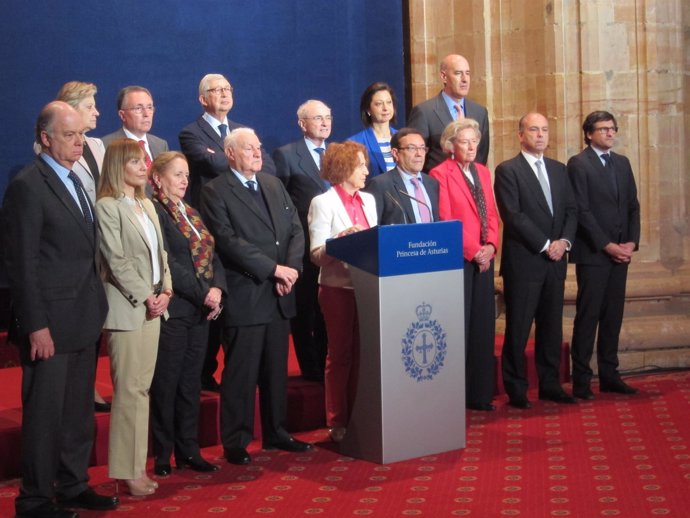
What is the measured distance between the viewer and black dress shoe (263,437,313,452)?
5.58 meters

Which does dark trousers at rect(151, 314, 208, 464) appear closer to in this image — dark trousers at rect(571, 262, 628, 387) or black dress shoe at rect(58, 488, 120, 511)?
black dress shoe at rect(58, 488, 120, 511)


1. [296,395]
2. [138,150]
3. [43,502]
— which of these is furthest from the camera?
[296,395]

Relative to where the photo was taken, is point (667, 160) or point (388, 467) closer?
point (388, 467)

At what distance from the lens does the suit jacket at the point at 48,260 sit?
4.30m

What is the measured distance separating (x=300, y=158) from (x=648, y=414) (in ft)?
7.44

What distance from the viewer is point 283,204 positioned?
18.3ft

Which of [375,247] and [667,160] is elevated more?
[667,160]

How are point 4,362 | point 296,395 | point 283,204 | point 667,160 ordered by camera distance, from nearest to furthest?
point 283,204 < point 296,395 < point 4,362 < point 667,160

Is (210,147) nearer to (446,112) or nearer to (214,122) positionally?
(214,122)

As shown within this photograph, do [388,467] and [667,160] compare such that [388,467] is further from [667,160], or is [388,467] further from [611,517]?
[667,160]

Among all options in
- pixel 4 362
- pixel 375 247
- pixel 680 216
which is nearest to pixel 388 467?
pixel 375 247

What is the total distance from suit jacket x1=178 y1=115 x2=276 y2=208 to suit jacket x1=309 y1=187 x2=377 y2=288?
60 centimetres

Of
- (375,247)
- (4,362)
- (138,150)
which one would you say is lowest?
(4,362)

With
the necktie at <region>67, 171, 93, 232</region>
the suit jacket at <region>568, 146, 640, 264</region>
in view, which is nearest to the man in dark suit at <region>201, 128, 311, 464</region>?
the necktie at <region>67, 171, 93, 232</region>
